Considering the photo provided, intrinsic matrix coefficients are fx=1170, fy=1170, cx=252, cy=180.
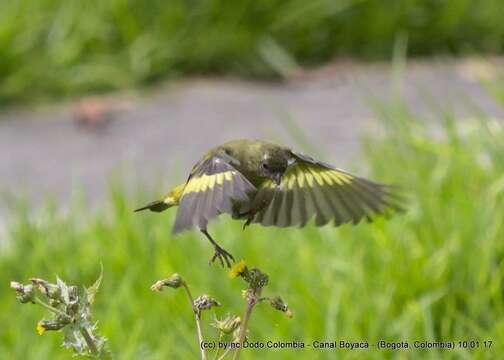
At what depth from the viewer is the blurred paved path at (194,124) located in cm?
475

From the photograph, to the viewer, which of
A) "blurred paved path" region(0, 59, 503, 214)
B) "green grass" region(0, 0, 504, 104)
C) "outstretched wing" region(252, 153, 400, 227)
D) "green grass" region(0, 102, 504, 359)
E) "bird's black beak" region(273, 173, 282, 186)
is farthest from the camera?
"green grass" region(0, 0, 504, 104)

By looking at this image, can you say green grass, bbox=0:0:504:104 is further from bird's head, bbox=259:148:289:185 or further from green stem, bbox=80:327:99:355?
green stem, bbox=80:327:99:355

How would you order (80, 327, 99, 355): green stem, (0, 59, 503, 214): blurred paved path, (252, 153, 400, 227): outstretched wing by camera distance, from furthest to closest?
(0, 59, 503, 214): blurred paved path < (252, 153, 400, 227): outstretched wing < (80, 327, 99, 355): green stem

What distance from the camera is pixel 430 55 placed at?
6484 millimetres

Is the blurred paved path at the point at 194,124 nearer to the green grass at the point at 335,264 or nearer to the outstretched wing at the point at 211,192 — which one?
the green grass at the point at 335,264

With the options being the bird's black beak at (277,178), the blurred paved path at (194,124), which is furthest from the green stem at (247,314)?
the blurred paved path at (194,124)

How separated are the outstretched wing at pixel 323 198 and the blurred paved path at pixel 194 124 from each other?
2.36 meters

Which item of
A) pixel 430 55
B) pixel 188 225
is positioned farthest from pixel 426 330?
pixel 430 55

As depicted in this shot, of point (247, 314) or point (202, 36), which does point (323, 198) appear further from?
point (202, 36)

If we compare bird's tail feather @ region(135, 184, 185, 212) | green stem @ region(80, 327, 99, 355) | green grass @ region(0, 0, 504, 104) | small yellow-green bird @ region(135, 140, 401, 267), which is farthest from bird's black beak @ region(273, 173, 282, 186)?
green grass @ region(0, 0, 504, 104)

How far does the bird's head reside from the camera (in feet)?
5.01

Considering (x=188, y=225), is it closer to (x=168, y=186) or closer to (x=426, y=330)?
(x=426, y=330)

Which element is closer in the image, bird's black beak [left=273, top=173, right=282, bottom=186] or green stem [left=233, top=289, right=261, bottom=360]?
green stem [left=233, top=289, right=261, bottom=360]

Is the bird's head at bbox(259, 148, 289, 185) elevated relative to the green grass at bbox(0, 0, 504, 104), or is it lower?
elevated
